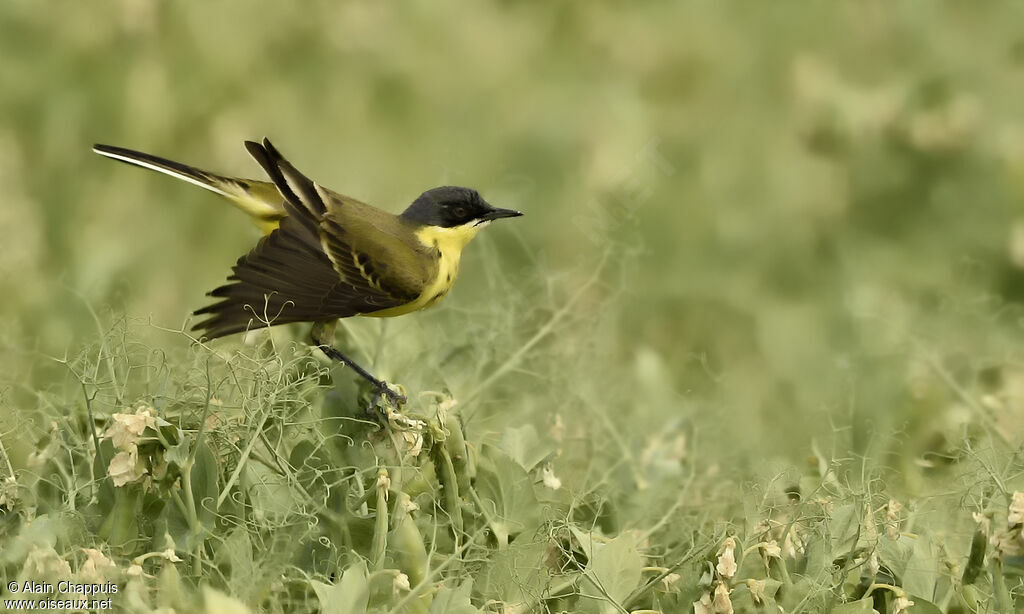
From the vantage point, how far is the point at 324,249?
2979 millimetres

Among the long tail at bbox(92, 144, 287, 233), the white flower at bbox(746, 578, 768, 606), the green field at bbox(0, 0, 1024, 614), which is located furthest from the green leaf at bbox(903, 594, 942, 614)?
the long tail at bbox(92, 144, 287, 233)

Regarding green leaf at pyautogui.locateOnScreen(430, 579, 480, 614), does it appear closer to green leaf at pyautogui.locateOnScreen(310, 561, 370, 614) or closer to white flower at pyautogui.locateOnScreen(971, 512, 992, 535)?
green leaf at pyautogui.locateOnScreen(310, 561, 370, 614)

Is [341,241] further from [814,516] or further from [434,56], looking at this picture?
[434,56]

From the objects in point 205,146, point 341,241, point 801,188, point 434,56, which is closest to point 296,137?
point 205,146

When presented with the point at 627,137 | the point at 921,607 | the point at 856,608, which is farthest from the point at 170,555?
the point at 627,137

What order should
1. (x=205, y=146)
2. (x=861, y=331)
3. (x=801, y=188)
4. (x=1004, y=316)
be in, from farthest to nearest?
(x=801, y=188), (x=205, y=146), (x=861, y=331), (x=1004, y=316)

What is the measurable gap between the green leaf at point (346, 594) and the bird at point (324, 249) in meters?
0.71

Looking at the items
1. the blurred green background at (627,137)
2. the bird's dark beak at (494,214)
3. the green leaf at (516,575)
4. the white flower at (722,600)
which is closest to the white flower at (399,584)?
the green leaf at (516,575)

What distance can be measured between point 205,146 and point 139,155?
2709 millimetres

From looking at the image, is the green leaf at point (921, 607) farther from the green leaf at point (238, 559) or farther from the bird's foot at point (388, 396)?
the green leaf at point (238, 559)

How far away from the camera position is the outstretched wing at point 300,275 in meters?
2.59

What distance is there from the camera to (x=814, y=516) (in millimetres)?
2051

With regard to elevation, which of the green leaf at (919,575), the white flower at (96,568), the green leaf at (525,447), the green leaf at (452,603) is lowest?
the green leaf at (919,575)

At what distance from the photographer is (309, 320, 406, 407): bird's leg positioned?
218 cm
